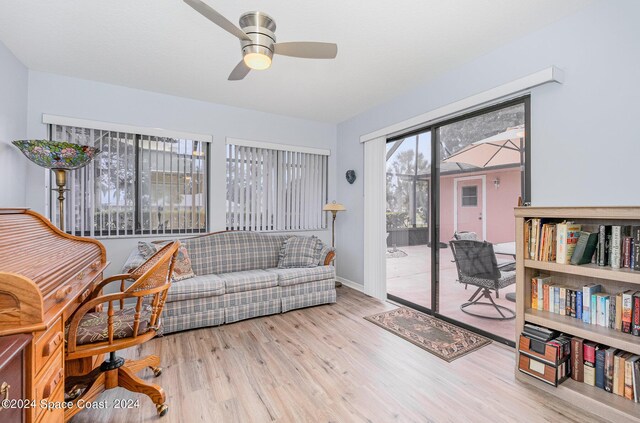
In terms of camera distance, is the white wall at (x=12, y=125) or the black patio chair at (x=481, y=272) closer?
the white wall at (x=12, y=125)

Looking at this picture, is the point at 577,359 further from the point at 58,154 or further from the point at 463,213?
the point at 58,154

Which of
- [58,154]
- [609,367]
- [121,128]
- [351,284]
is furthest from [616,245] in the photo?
[121,128]

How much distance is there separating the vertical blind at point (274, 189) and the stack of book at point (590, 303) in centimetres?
322

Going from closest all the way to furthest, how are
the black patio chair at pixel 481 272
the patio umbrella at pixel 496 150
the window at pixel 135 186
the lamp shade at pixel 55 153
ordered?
the lamp shade at pixel 55 153 < the patio umbrella at pixel 496 150 < the black patio chair at pixel 481 272 < the window at pixel 135 186

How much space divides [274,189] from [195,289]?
1986 mm

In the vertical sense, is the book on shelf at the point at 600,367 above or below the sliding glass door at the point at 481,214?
below

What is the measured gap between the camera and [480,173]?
287 cm

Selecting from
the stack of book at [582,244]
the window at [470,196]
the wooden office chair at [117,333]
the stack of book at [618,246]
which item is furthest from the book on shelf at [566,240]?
the wooden office chair at [117,333]

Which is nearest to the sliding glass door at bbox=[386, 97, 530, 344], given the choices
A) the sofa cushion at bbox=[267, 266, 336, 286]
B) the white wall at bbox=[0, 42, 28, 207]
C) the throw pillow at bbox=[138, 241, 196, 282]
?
the sofa cushion at bbox=[267, 266, 336, 286]

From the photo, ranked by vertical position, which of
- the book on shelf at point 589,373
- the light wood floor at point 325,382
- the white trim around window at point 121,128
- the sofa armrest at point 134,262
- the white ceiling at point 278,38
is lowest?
the light wood floor at point 325,382

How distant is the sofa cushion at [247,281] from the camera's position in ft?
10.4

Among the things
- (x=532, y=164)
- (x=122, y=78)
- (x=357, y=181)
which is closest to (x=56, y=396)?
(x=122, y=78)

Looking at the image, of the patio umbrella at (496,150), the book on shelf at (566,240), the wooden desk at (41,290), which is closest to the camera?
the wooden desk at (41,290)

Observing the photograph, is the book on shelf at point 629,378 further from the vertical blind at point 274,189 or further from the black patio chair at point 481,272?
the vertical blind at point 274,189
